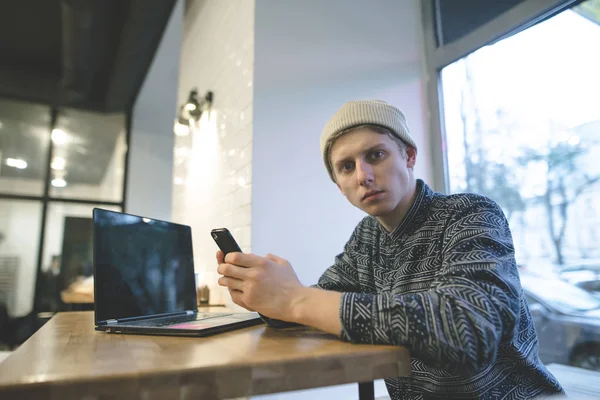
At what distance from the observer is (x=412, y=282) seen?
1000 mm

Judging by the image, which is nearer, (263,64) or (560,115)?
(560,115)

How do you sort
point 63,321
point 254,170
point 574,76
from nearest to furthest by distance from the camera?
point 63,321 → point 574,76 → point 254,170

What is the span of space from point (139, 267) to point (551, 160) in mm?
1638

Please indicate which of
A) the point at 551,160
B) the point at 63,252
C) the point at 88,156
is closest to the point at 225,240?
the point at 551,160

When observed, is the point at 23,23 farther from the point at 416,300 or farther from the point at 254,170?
the point at 416,300

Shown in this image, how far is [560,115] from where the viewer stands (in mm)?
1720

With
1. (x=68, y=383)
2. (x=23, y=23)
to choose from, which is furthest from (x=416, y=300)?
(x=23, y=23)

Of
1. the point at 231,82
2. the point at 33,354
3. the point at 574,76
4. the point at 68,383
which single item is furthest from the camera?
the point at 231,82

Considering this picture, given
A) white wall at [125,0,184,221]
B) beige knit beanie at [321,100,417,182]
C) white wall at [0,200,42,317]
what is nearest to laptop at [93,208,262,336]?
beige knit beanie at [321,100,417,182]

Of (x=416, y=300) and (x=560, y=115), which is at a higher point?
(x=560, y=115)

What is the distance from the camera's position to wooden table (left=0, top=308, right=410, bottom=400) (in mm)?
509

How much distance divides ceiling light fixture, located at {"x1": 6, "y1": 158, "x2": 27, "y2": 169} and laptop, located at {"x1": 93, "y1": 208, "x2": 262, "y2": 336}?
5.21m

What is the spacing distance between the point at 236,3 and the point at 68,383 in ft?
7.17

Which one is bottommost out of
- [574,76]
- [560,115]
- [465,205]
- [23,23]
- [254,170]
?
[465,205]
